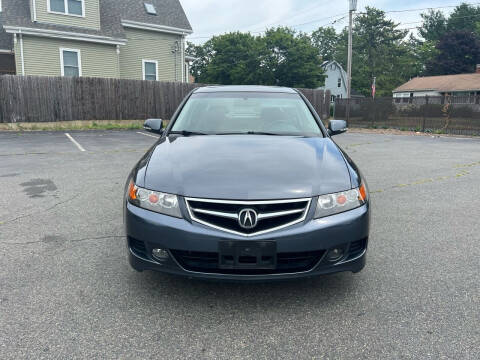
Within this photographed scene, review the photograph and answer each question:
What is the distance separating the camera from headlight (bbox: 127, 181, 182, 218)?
2.55 meters

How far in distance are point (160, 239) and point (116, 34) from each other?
20091 millimetres

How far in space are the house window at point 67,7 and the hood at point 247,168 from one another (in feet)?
61.1

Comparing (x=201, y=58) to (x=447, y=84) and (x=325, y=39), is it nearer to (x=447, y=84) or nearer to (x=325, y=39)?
(x=447, y=84)

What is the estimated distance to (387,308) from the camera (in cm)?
271

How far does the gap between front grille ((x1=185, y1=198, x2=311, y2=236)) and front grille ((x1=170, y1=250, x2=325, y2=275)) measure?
0.19 metres

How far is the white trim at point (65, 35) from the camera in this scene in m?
17.4

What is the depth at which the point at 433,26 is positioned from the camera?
7425cm

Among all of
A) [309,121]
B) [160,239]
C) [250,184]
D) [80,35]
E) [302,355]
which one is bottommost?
[302,355]

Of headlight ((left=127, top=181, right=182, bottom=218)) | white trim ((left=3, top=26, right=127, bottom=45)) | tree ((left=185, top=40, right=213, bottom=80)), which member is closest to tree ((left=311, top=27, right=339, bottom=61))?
tree ((left=185, top=40, right=213, bottom=80))

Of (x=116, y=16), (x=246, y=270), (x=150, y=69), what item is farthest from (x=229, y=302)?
(x=150, y=69)

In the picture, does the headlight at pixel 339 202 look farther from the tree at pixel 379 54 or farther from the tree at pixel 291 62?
the tree at pixel 379 54

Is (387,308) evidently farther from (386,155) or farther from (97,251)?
(386,155)

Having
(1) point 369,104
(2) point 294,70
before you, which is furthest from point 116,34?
(2) point 294,70

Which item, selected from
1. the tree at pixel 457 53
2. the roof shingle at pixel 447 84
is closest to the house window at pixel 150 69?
the roof shingle at pixel 447 84
